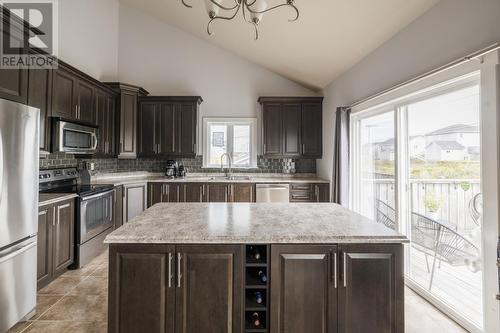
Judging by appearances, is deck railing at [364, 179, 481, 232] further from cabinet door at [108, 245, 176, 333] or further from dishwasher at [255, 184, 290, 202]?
cabinet door at [108, 245, 176, 333]

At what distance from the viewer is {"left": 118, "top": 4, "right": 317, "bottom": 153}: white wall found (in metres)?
4.68

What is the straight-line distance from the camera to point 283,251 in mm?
1378

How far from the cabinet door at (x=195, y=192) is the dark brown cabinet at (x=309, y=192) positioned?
1536 millimetres

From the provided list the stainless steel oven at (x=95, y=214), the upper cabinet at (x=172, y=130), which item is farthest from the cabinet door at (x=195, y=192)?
the stainless steel oven at (x=95, y=214)

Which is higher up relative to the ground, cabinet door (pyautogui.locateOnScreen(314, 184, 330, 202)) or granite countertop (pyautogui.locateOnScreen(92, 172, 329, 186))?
granite countertop (pyautogui.locateOnScreen(92, 172, 329, 186))

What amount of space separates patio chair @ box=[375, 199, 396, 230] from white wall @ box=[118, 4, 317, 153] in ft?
8.56

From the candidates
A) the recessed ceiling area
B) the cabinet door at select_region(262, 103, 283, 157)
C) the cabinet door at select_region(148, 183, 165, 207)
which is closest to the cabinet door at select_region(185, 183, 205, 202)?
the cabinet door at select_region(148, 183, 165, 207)

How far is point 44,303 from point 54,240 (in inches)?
22.4

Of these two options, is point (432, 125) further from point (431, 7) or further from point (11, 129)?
point (11, 129)

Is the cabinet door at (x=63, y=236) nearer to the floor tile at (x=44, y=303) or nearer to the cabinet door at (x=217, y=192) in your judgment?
the floor tile at (x=44, y=303)

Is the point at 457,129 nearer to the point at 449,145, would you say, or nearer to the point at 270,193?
the point at 449,145

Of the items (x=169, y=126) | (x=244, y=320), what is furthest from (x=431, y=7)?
(x=169, y=126)

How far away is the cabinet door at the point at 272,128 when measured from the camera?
4.41 metres

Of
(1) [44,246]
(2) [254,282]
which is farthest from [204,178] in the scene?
(2) [254,282]
